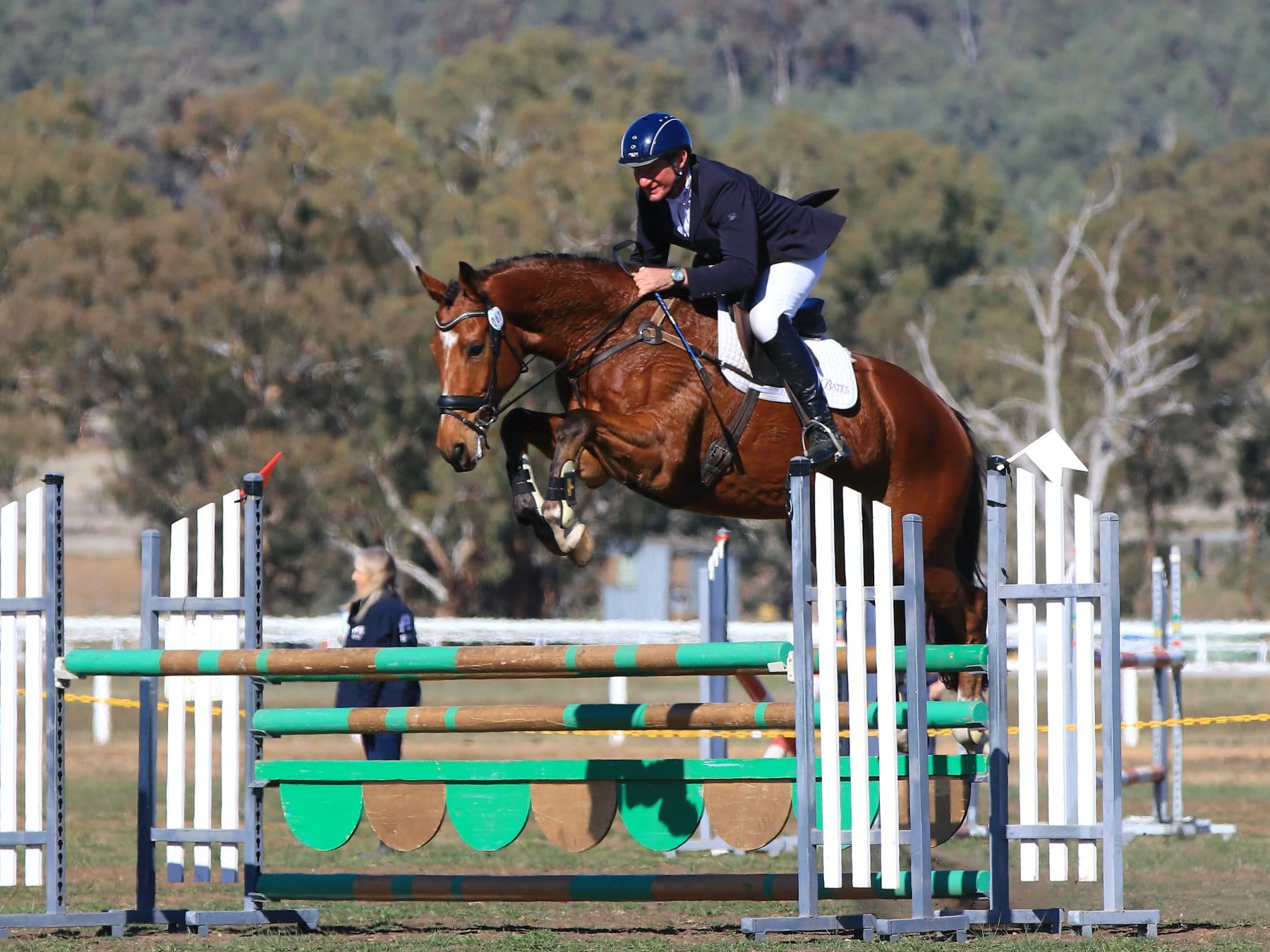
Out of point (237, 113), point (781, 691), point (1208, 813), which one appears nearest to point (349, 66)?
point (237, 113)

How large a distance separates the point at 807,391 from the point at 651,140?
1014mm

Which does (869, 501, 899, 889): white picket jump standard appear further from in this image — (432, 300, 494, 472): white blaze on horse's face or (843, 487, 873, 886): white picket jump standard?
(432, 300, 494, 472): white blaze on horse's face

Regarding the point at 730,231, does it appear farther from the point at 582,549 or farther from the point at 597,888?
the point at 597,888

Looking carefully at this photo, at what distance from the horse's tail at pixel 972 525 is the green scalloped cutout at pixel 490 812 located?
2228 millimetres

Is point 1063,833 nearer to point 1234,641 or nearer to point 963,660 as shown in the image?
point 963,660

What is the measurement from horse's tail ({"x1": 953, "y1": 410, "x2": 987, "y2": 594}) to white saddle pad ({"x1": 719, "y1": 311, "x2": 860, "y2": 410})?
2.31ft

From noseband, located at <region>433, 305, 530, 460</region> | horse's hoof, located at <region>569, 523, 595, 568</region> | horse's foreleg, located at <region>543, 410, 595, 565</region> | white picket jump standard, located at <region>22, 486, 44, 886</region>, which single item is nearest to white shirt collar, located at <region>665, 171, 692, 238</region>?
noseband, located at <region>433, 305, 530, 460</region>

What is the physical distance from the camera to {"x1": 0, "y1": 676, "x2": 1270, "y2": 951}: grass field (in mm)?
5559

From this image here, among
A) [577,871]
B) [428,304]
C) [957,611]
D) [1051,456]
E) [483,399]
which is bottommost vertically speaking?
[577,871]

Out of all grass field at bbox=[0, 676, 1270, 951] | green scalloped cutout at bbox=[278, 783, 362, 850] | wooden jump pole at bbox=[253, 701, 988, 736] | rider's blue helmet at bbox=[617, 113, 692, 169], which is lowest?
grass field at bbox=[0, 676, 1270, 951]

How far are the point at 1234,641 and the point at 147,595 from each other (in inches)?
923

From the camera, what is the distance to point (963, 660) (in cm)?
549

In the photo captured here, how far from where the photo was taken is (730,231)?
6012mm

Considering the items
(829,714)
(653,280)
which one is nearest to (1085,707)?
(829,714)
